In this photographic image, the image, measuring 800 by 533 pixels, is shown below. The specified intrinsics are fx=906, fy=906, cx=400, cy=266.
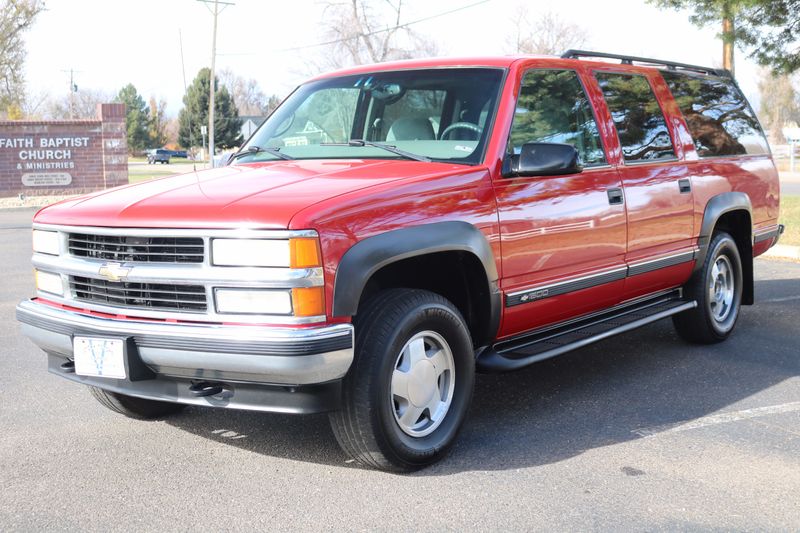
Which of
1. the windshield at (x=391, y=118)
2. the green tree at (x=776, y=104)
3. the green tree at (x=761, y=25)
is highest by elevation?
the green tree at (x=776, y=104)

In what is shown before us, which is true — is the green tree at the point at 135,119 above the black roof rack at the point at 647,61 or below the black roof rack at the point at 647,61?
above

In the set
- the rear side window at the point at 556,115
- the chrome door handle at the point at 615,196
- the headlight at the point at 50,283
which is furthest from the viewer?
the chrome door handle at the point at 615,196

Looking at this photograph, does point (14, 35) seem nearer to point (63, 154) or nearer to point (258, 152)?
point (63, 154)

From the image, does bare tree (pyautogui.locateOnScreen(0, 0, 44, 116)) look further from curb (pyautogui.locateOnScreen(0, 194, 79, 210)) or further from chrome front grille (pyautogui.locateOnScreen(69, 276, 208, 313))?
chrome front grille (pyautogui.locateOnScreen(69, 276, 208, 313))

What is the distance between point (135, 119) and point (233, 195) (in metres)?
86.2

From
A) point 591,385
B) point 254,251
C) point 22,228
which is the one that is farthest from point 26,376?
point 22,228

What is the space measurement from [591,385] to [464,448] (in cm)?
147

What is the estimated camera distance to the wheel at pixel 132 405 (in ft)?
15.4

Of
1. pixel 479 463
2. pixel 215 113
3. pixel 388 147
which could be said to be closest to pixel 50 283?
pixel 388 147

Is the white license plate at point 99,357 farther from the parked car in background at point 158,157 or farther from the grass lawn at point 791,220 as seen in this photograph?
the parked car in background at point 158,157

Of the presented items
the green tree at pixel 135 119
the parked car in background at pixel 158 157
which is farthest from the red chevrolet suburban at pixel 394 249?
the green tree at pixel 135 119

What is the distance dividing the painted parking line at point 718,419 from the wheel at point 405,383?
1.05m

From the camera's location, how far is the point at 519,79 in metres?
4.92

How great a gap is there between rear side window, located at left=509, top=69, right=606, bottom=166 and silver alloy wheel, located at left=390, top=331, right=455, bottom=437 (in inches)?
47.2
